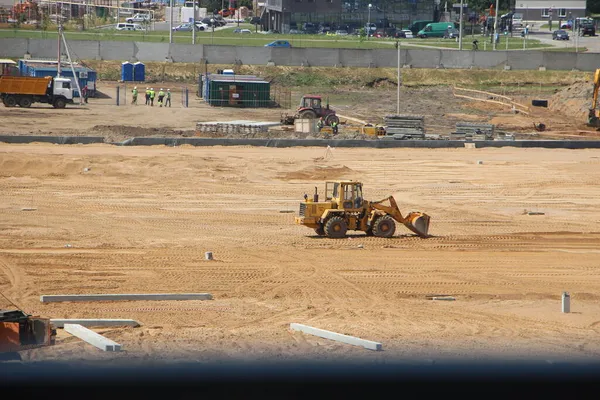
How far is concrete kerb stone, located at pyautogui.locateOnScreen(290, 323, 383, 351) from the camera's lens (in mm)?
11967

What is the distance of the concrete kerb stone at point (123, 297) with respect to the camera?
576 inches

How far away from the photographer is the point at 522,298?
16.2 meters

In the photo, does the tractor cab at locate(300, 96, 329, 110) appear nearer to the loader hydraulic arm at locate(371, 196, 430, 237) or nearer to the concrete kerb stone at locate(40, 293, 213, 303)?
the loader hydraulic arm at locate(371, 196, 430, 237)

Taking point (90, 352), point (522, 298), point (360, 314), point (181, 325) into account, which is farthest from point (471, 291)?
point (90, 352)

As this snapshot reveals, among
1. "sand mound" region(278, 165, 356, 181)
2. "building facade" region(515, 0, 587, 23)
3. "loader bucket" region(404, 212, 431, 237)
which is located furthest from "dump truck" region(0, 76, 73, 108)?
"building facade" region(515, 0, 587, 23)

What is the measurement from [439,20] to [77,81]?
65.0 meters

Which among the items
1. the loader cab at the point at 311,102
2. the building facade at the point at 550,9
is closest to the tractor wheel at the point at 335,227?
the loader cab at the point at 311,102

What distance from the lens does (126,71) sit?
6128cm

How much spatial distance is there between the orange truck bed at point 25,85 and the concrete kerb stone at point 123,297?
3464cm

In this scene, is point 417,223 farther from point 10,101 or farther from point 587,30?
point 587,30

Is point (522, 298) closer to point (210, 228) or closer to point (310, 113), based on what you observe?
point (210, 228)

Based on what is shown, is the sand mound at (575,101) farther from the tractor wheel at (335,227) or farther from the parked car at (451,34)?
the parked car at (451,34)

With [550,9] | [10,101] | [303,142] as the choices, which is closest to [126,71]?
[10,101]

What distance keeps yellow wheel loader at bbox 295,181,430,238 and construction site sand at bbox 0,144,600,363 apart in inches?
11.9
